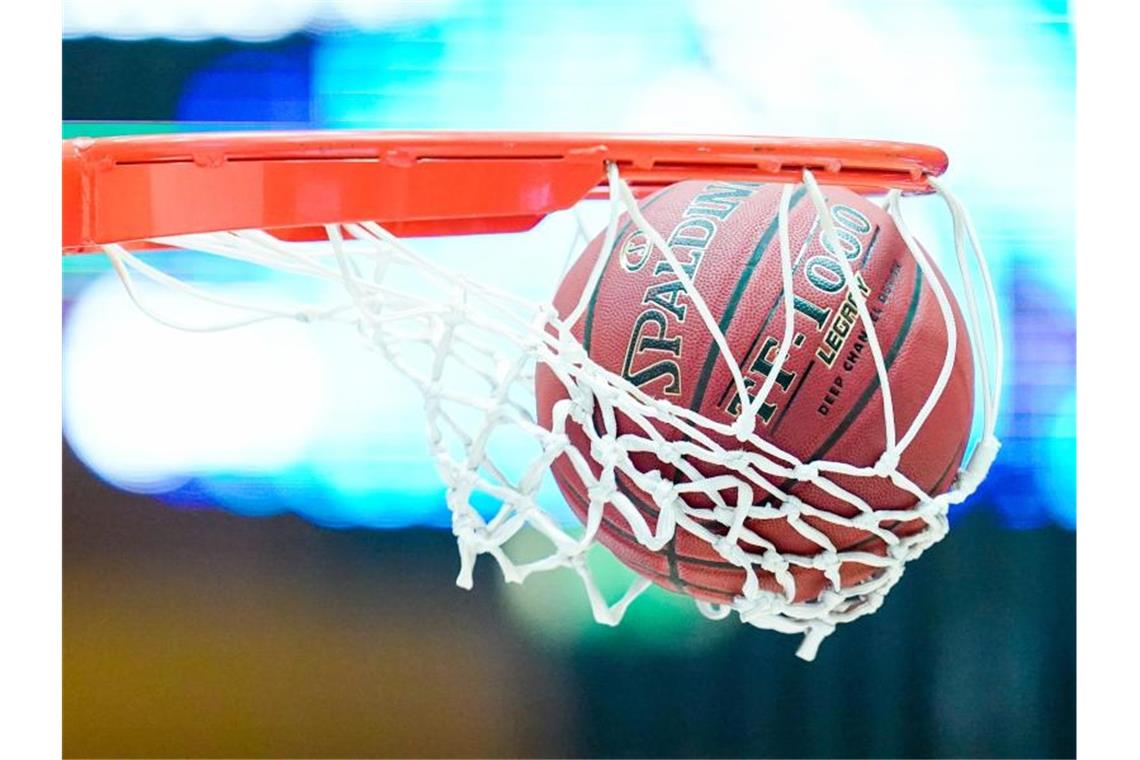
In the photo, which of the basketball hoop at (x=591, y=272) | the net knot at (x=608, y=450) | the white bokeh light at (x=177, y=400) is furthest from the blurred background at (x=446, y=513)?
the net knot at (x=608, y=450)

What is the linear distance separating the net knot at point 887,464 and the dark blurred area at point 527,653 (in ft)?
4.18

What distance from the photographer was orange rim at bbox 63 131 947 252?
84 cm

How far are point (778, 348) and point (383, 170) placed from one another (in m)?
0.31

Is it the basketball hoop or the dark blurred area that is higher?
the basketball hoop

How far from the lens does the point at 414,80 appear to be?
2135mm

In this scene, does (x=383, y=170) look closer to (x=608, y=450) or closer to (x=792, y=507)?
(x=608, y=450)

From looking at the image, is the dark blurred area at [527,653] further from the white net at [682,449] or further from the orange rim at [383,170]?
the orange rim at [383,170]

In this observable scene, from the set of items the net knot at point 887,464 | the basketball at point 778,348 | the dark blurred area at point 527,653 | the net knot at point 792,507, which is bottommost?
the dark blurred area at point 527,653

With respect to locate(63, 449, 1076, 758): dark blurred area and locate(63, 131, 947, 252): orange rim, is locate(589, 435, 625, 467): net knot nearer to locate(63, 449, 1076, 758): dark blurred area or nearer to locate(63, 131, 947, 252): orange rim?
locate(63, 131, 947, 252): orange rim

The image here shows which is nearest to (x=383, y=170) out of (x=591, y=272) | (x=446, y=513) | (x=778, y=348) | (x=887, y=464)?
(x=591, y=272)

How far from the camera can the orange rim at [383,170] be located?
2.74ft

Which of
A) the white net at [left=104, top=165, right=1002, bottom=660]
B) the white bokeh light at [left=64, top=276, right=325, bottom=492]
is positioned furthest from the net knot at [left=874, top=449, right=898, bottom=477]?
the white bokeh light at [left=64, top=276, right=325, bottom=492]
